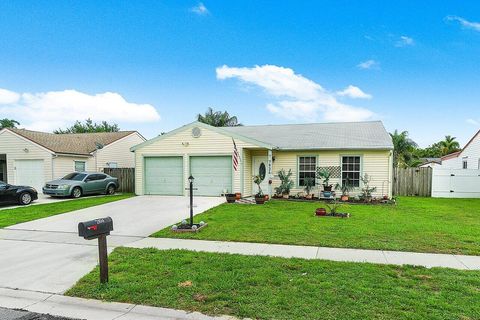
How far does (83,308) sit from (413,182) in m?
18.1

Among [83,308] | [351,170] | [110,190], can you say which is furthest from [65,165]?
[83,308]

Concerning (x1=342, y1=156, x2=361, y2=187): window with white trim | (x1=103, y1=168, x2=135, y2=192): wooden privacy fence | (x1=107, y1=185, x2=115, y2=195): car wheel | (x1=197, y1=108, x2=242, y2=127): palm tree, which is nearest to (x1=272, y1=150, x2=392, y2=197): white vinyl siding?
(x1=342, y1=156, x2=361, y2=187): window with white trim

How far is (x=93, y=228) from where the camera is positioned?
3977 mm

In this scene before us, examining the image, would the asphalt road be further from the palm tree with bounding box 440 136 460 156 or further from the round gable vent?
the palm tree with bounding box 440 136 460 156

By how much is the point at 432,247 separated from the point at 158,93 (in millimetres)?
18425

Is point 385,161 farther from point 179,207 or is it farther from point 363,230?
point 179,207

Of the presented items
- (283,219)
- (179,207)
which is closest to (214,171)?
(179,207)

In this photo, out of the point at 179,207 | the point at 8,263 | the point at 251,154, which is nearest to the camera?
the point at 8,263

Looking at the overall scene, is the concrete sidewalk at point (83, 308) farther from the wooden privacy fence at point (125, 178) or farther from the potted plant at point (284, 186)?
the wooden privacy fence at point (125, 178)

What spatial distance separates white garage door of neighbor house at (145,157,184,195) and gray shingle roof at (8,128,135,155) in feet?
22.4

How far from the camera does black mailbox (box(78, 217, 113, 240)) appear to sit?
12.6 ft

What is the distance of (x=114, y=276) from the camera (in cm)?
443

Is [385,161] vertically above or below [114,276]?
above

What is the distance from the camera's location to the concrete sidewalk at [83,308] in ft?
10.7
